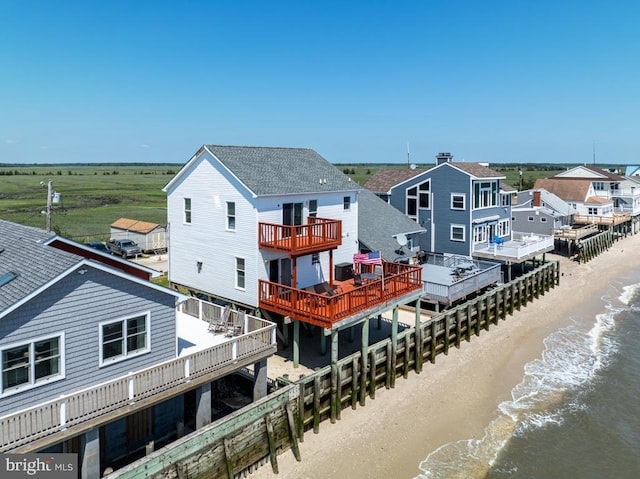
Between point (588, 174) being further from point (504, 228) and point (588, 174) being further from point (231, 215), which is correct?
point (231, 215)

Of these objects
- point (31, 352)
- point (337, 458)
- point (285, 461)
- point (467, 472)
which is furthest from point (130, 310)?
point (467, 472)

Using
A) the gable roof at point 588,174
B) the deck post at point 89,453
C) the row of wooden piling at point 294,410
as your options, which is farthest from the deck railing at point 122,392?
the gable roof at point 588,174

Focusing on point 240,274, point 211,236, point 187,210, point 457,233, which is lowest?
point 240,274

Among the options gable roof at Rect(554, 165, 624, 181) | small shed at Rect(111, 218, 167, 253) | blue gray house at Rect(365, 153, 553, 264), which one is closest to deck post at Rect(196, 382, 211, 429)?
blue gray house at Rect(365, 153, 553, 264)

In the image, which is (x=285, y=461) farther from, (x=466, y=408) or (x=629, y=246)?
(x=629, y=246)

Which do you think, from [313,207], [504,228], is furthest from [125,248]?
[504,228]

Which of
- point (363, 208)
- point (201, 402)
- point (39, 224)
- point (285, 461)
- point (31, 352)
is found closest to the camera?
point (31, 352)

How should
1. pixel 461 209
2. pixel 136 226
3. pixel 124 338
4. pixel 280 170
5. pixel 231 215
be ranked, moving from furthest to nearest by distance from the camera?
pixel 136 226 → pixel 461 209 → pixel 280 170 → pixel 231 215 → pixel 124 338

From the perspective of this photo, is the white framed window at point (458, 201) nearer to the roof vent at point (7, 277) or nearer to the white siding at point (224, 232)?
the white siding at point (224, 232)
